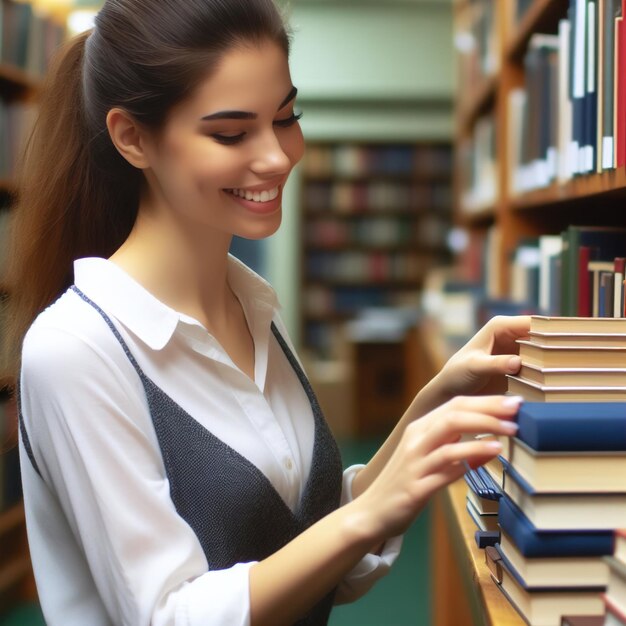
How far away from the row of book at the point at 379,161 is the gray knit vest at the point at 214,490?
6.90 meters

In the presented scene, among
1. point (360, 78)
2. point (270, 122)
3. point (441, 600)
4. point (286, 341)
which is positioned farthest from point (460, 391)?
point (360, 78)

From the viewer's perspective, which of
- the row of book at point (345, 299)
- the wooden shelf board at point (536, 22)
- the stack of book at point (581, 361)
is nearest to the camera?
the stack of book at point (581, 361)

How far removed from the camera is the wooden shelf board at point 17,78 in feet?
9.99

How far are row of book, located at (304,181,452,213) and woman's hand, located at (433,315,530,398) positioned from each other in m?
6.84

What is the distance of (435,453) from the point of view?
0.77 m

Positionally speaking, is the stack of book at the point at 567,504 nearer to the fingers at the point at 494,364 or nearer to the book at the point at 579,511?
the book at the point at 579,511

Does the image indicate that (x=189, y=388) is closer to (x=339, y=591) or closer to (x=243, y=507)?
(x=243, y=507)

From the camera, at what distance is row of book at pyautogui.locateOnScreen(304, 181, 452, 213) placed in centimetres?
786

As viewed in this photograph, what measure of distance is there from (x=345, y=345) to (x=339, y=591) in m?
5.04

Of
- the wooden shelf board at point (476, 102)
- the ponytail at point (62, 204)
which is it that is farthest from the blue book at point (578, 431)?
the wooden shelf board at point (476, 102)

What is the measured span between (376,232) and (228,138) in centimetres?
695

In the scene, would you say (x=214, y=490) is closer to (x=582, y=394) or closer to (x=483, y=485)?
(x=483, y=485)

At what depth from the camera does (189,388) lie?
105cm

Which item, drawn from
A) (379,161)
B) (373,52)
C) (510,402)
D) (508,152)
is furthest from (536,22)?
(379,161)
